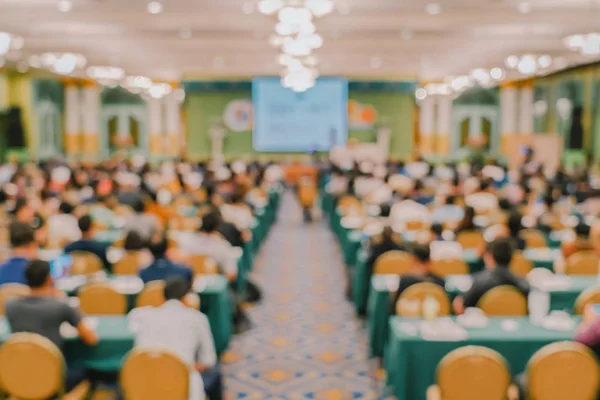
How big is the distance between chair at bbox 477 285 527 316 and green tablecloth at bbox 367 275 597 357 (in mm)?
1085

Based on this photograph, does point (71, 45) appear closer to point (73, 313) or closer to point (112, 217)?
point (112, 217)

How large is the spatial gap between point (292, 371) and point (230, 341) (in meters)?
1.18

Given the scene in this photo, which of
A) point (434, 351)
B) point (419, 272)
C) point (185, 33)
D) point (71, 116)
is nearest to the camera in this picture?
point (434, 351)

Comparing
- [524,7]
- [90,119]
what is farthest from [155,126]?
[524,7]

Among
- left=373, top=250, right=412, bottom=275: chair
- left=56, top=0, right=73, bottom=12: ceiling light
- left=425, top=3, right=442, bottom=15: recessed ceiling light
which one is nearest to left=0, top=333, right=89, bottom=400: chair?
left=373, top=250, right=412, bottom=275: chair

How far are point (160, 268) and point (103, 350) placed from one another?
133 cm

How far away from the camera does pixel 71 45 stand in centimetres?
1777

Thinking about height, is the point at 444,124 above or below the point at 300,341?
above

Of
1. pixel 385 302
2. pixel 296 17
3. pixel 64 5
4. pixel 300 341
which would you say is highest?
pixel 64 5

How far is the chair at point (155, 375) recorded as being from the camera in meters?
4.18

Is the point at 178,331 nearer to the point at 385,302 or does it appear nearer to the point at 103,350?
the point at 103,350

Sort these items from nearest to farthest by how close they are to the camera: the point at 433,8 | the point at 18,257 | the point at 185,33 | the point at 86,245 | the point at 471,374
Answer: the point at 471,374
the point at 18,257
the point at 86,245
the point at 433,8
the point at 185,33

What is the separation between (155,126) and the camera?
3077 centimetres

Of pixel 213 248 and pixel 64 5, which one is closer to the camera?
pixel 213 248
